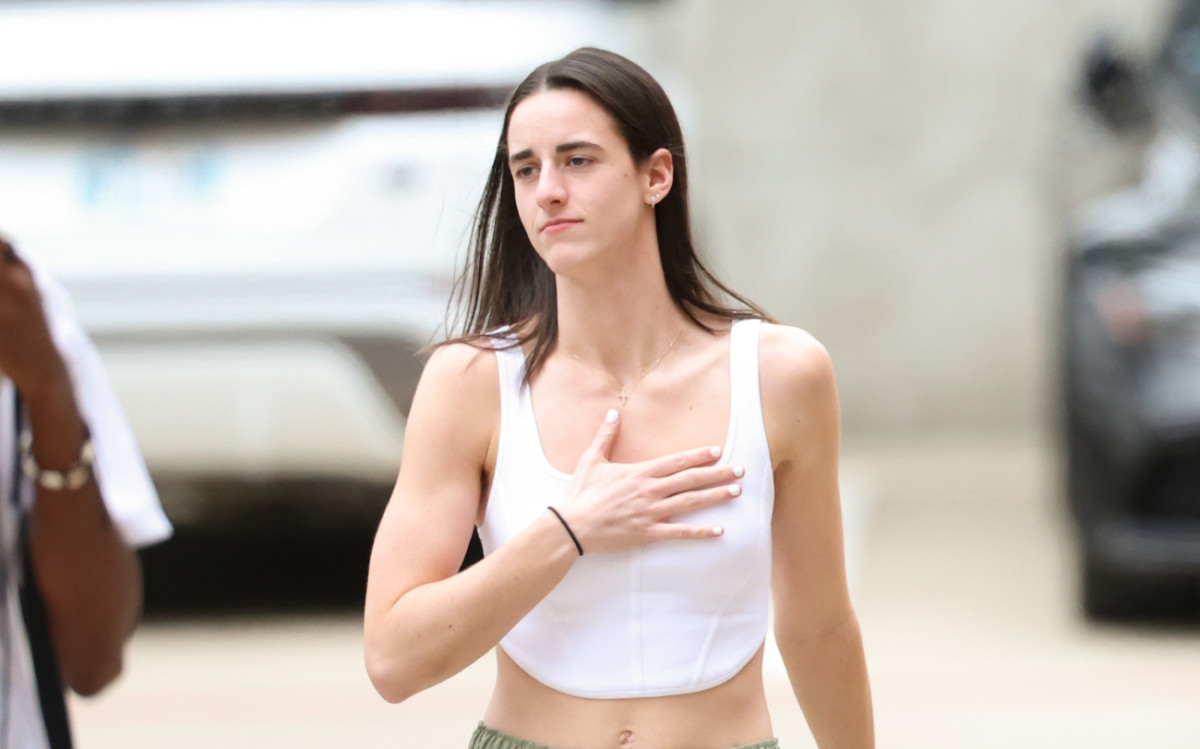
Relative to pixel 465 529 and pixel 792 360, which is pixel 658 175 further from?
pixel 465 529

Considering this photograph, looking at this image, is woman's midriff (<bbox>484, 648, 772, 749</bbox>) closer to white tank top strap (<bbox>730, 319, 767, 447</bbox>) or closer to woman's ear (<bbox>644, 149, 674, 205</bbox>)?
white tank top strap (<bbox>730, 319, 767, 447</bbox>)

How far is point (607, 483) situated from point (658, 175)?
0.30 m

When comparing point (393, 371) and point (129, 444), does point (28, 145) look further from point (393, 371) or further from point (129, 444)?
point (129, 444)

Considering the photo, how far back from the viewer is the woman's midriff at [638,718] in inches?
62.0

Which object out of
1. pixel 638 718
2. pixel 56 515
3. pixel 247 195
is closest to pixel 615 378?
pixel 638 718

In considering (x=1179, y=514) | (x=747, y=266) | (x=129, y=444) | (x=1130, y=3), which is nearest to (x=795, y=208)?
(x=747, y=266)

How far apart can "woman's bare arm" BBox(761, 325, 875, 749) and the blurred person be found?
738mm

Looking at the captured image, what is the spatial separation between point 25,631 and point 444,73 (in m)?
2.35

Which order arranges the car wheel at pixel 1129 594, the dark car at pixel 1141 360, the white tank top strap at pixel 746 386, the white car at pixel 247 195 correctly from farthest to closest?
the car wheel at pixel 1129 594 → the dark car at pixel 1141 360 → the white car at pixel 247 195 → the white tank top strap at pixel 746 386

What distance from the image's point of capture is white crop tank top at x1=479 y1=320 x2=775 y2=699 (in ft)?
5.14

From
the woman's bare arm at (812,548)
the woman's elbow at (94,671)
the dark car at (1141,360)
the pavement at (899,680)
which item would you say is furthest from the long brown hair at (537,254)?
the dark car at (1141,360)

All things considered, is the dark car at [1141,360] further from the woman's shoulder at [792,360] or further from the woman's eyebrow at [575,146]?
the woman's eyebrow at [575,146]

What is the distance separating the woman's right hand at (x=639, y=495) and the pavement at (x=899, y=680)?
2.05 meters

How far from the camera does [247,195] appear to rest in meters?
4.08
